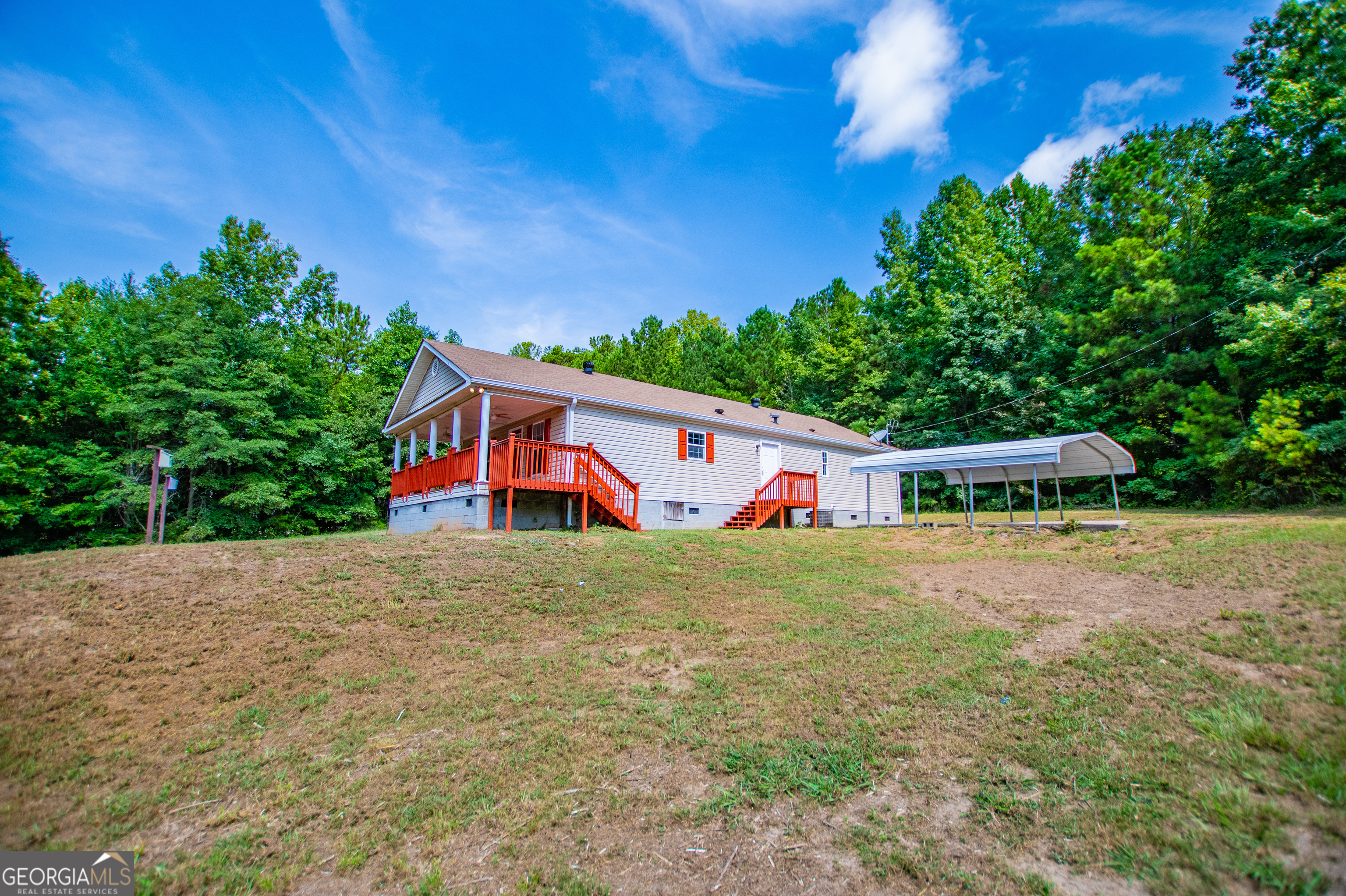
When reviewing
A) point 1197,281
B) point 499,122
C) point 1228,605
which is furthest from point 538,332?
point 1228,605

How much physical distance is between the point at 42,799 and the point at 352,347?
1464 inches

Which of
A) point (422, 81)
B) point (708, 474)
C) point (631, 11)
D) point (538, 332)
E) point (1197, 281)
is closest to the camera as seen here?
point (631, 11)

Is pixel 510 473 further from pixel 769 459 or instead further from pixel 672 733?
pixel 769 459

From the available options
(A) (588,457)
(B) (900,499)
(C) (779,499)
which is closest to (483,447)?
(A) (588,457)

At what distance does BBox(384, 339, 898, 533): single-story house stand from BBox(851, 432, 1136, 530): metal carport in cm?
261

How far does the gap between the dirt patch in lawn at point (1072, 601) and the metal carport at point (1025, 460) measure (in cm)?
458

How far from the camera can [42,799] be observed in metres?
3.30

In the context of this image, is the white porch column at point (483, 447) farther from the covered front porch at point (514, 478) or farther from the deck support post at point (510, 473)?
the deck support post at point (510, 473)

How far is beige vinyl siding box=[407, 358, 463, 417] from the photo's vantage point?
48.8ft

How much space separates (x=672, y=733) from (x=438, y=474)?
A: 1210 cm

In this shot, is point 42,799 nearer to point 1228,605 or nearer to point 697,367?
point 1228,605

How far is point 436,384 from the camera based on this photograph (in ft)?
53.3

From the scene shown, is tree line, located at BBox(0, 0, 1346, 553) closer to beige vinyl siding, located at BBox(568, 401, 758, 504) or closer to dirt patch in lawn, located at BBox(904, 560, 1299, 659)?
dirt patch in lawn, located at BBox(904, 560, 1299, 659)

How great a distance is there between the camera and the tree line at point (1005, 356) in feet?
54.8
